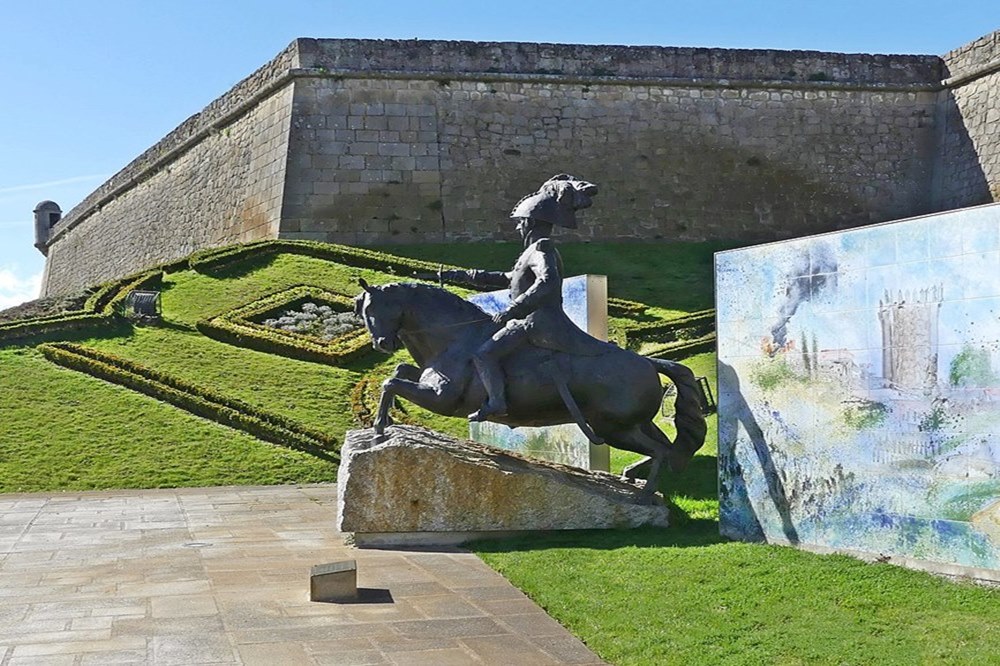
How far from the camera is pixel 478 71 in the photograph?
942 inches

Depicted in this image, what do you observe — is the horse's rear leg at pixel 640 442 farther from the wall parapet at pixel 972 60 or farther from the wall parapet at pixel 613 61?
the wall parapet at pixel 972 60

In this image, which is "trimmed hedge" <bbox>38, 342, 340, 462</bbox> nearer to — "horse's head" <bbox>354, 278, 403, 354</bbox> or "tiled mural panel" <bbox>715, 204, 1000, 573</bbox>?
"horse's head" <bbox>354, 278, 403, 354</bbox>

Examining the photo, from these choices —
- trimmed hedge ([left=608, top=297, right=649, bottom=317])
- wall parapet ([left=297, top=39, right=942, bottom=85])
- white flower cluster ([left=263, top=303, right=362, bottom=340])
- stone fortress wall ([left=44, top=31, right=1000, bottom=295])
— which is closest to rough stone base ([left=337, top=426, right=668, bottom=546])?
white flower cluster ([left=263, top=303, right=362, bottom=340])

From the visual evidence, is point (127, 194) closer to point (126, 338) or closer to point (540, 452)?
point (126, 338)

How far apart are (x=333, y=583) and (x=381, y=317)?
280cm

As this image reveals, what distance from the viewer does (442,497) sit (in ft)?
25.4

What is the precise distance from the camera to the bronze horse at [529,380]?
819 centimetres

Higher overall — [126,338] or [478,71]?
[478,71]

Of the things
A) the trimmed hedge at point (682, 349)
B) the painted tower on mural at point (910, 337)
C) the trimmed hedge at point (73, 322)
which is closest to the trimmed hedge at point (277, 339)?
the trimmed hedge at point (73, 322)

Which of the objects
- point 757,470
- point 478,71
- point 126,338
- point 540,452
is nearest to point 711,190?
point 478,71

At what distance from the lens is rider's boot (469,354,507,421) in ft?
26.5

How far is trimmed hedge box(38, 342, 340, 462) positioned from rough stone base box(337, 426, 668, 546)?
5.51m

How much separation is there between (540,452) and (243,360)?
6.05m

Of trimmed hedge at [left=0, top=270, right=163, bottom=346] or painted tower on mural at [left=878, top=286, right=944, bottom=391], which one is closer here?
painted tower on mural at [left=878, top=286, right=944, bottom=391]
